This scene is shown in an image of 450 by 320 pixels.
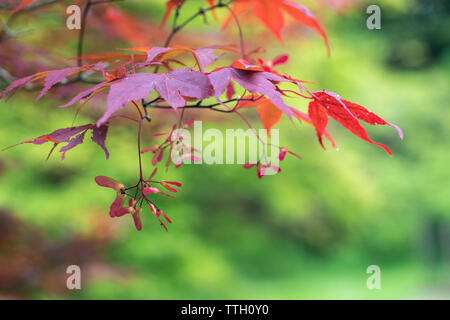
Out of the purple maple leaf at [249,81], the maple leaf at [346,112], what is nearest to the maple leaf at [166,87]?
the purple maple leaf at [249,81]

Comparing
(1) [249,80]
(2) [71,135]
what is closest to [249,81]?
(1) [249,80]

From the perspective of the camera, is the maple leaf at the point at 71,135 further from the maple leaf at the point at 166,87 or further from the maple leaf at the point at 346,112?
the maple leaf at the point at 346,112

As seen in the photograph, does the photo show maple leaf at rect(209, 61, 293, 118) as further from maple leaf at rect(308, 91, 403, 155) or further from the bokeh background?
the bokeh background

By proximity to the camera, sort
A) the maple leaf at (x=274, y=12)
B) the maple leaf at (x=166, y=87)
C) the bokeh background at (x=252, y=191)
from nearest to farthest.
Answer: the maple leaf at (x=166, y=87), the maple leaf at (x=274, y=12), the bokeh background at (x=252, y=191)

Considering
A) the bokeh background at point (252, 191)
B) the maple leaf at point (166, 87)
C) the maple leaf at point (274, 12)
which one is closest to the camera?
the maple leaf at point (166, 87)

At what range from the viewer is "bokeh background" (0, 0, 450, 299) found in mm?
1771

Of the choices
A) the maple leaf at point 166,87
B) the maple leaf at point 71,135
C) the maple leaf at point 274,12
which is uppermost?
the maple leaf at point 274,12

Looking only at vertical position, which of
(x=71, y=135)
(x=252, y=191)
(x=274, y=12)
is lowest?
(x=71, y=135)

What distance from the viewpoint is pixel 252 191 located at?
13.7 feet

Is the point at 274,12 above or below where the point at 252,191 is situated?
below

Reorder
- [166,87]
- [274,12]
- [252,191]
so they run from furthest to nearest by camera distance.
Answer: [252,191] < [274,12] < [166,87]

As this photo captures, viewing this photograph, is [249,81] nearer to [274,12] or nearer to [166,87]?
[166,87]

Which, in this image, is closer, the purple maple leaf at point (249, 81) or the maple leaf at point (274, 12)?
the purple maple leaf at point (249, 81)

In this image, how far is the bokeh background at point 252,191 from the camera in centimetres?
177
